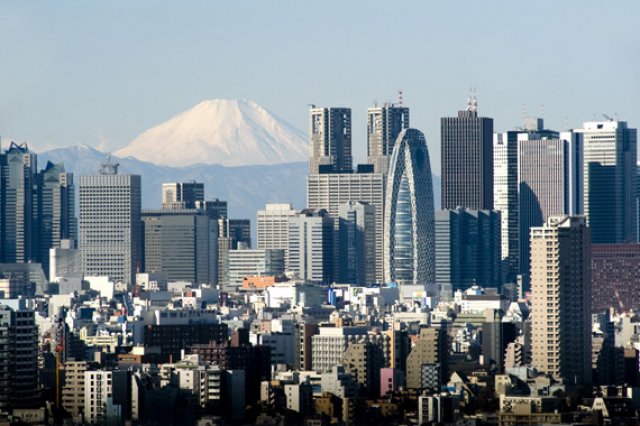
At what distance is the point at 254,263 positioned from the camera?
156250 mm

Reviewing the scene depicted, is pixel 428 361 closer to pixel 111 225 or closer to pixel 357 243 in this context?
pixel 111 225

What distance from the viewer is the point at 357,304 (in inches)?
4995

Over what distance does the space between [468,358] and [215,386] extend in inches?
807

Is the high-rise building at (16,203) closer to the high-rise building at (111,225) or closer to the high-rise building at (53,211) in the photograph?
the high-rise building at (53,211)

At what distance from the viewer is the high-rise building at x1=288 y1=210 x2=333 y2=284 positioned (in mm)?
157000

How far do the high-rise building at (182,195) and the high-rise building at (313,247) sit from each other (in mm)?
8618

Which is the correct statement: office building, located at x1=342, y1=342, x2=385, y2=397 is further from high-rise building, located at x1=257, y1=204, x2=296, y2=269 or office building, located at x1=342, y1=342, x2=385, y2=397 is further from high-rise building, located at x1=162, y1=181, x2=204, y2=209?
high-rise building, located at x1=162, y1=181, x2=204, y2=209

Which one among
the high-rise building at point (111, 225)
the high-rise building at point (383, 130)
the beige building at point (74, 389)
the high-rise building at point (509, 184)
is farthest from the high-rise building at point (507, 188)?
the beige building at point (74, 389)

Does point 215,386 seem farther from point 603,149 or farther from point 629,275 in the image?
point 603,149

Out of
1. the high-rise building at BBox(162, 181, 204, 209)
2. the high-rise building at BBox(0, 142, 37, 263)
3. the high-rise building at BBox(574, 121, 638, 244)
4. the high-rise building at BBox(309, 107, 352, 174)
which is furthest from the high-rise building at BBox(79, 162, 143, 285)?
the high-rise building at BBox(574, 121, 638, 244)

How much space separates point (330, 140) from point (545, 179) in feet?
67.4

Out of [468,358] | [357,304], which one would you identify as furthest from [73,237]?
[468,358]

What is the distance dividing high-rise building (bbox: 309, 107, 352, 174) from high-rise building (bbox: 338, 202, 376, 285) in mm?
9808

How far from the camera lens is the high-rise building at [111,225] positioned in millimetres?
156375
